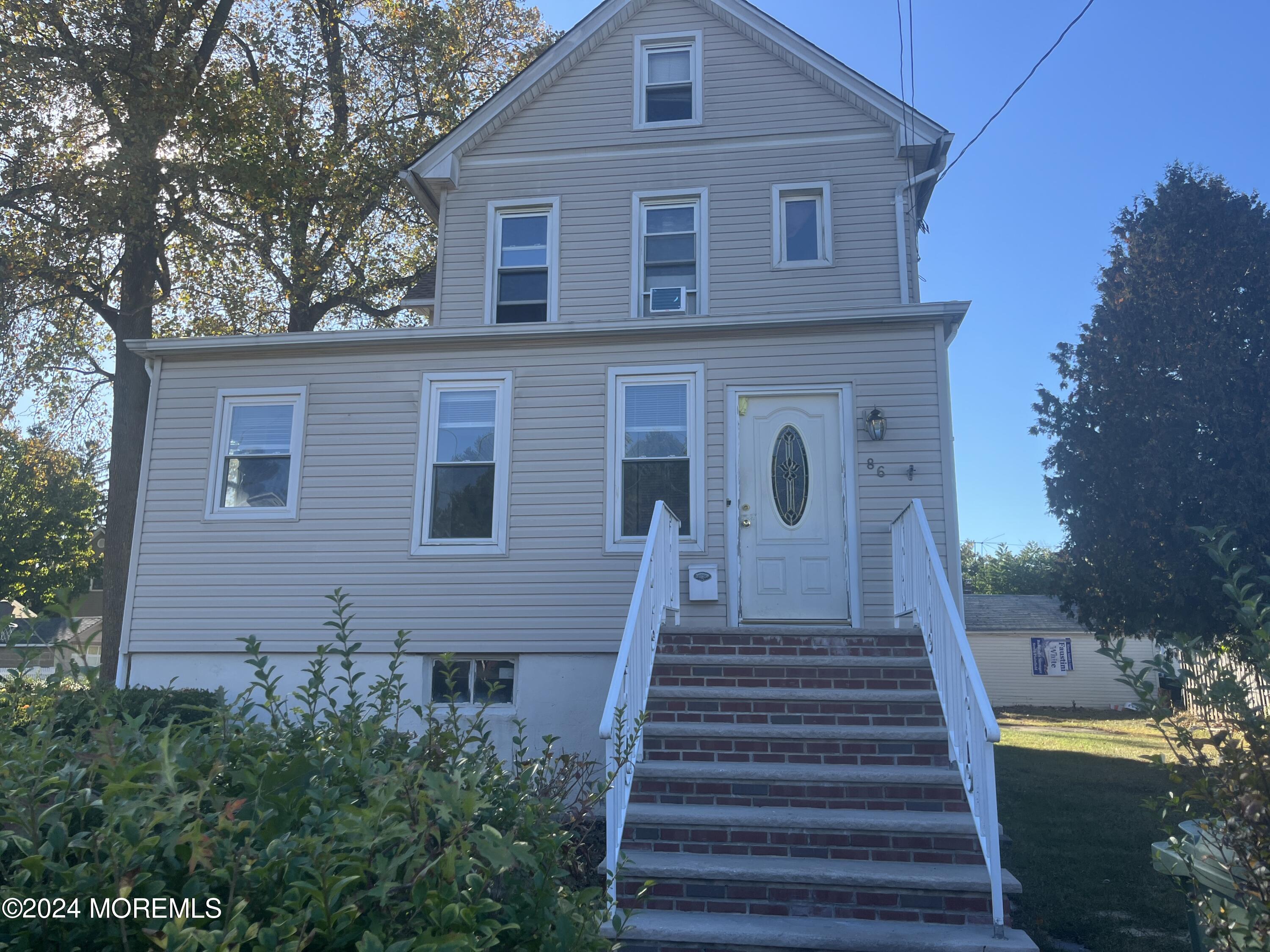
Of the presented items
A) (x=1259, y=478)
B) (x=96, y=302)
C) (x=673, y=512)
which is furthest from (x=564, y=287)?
(x=1259, y=478)

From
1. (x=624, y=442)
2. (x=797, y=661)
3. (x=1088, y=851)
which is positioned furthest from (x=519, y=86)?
(x=1088, y=851)

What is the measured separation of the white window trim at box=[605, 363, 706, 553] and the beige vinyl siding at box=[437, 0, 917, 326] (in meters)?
1.16

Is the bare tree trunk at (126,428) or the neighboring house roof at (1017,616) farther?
the neighboring house roof at (1017,616)

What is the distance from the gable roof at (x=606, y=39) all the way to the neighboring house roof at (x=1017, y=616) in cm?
2159

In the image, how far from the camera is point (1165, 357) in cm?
2116

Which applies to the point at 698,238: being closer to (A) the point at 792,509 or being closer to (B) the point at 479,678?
(A) the point at 792,509

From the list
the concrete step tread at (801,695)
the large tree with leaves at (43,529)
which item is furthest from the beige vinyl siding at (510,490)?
the large tree with leaves at (43,529)

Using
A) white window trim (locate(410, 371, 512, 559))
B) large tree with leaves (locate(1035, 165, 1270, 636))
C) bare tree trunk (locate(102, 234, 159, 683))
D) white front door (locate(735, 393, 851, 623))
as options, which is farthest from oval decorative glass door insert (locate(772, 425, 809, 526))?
large tree with leaves (locate(1035, 165, 1270, 636))

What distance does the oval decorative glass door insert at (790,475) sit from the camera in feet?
26.1

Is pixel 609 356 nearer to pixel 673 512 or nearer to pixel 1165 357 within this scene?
pixel 673 512

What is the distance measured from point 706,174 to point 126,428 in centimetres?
933

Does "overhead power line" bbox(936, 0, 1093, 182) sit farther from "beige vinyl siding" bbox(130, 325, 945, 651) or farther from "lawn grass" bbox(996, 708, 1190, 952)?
"lawn grass" bbox(996, 708, 1190, 952)

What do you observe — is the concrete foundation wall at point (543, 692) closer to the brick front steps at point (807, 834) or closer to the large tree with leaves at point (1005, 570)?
the brick front steps at point (807, 834)

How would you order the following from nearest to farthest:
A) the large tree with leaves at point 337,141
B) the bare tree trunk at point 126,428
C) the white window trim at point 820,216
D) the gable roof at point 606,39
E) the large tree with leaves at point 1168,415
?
the white window trim at point 820,216
the gable roof at point 606,39
the bare tree trunk at point 126,428
the large tree with leaves at point 337,141
the large tree with leaves at point 1168,415
